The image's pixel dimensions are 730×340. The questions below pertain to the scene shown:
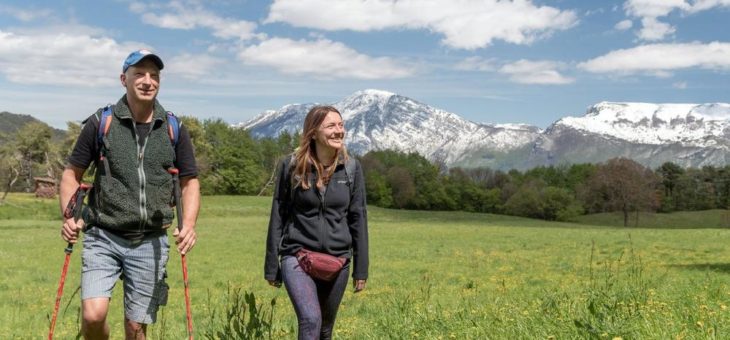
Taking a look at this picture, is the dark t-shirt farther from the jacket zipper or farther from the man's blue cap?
the jacket zipper

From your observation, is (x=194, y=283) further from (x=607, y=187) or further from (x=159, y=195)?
(x=607, y=187)

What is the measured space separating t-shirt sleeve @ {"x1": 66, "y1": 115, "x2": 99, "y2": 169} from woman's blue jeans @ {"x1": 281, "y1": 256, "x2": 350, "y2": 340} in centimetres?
183

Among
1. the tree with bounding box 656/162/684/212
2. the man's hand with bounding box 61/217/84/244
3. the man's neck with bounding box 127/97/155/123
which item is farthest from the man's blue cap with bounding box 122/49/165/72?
the tree with bounding box 656/162/684/212

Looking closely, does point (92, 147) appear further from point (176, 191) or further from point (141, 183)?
point (176, 191)

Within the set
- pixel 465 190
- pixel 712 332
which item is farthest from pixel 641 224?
pixel 712 332

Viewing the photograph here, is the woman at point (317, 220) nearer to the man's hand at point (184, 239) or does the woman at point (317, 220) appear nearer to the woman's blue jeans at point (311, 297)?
the woman's blue jeans at point (311, 297)

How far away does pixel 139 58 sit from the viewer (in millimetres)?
4984

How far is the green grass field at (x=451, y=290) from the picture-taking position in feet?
17.7

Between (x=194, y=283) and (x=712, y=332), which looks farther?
(x=194, y=283)

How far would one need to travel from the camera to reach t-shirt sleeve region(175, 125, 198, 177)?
17.5ft

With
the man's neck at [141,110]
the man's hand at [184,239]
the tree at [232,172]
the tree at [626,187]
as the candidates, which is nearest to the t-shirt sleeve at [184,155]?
the man's neck at [141,110]

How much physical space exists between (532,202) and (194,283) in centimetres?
10507

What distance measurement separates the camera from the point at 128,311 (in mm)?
5051

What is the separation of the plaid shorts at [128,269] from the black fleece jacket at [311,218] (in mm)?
933
